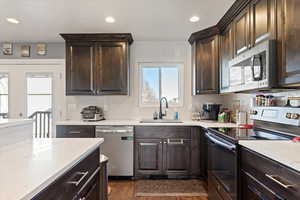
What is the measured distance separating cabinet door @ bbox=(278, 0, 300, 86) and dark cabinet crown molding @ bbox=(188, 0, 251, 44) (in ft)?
2.55

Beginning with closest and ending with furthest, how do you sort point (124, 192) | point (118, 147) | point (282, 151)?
point (282, 151) < point (124, 192) < point (118, 147)

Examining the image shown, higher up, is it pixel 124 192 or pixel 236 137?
pixel 236 137

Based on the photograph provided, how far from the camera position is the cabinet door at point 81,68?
3.60 m

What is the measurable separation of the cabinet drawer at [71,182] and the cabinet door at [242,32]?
1945mm

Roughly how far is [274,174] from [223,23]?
2.36 metres

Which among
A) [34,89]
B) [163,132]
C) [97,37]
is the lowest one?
[163,132]

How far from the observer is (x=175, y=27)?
10.8 ft

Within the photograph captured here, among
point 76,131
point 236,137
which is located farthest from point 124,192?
point 236,137

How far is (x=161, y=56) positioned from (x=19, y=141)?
9.58 ft

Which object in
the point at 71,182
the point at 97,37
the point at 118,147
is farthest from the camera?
the point at 97,37

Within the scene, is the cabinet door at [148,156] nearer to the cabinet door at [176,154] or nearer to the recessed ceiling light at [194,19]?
the cabinet door at [176,154]

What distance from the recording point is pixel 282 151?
1267 millimetres

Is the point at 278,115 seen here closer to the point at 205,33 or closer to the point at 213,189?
the point at 213,189

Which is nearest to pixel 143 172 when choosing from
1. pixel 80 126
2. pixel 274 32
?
pixel 80 126
